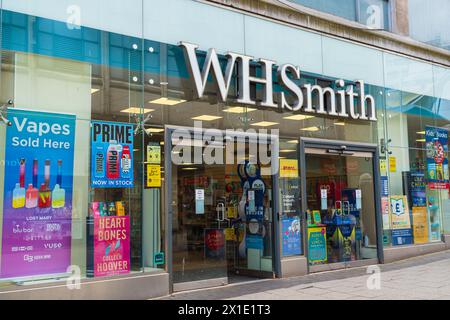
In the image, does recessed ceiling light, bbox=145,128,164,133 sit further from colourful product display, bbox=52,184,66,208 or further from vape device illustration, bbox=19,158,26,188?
vape device illustration, bbox=19,158,26,188

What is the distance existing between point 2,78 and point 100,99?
144 cm

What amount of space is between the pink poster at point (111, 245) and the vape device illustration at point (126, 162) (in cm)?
69

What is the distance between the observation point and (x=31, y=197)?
6902 millimetres

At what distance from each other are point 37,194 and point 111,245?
1366mm

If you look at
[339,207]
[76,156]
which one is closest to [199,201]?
[76,156]

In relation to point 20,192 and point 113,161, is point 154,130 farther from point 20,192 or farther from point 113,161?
point 20,192

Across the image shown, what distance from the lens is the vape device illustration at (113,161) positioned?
25.2 feet

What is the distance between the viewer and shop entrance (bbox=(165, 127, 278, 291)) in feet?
28.2

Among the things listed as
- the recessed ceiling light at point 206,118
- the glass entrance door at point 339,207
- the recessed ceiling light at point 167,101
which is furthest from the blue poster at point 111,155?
the glass entrance door at point 339,207

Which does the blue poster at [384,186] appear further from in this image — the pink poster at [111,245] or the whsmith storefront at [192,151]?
the pink poster at [111,245]
